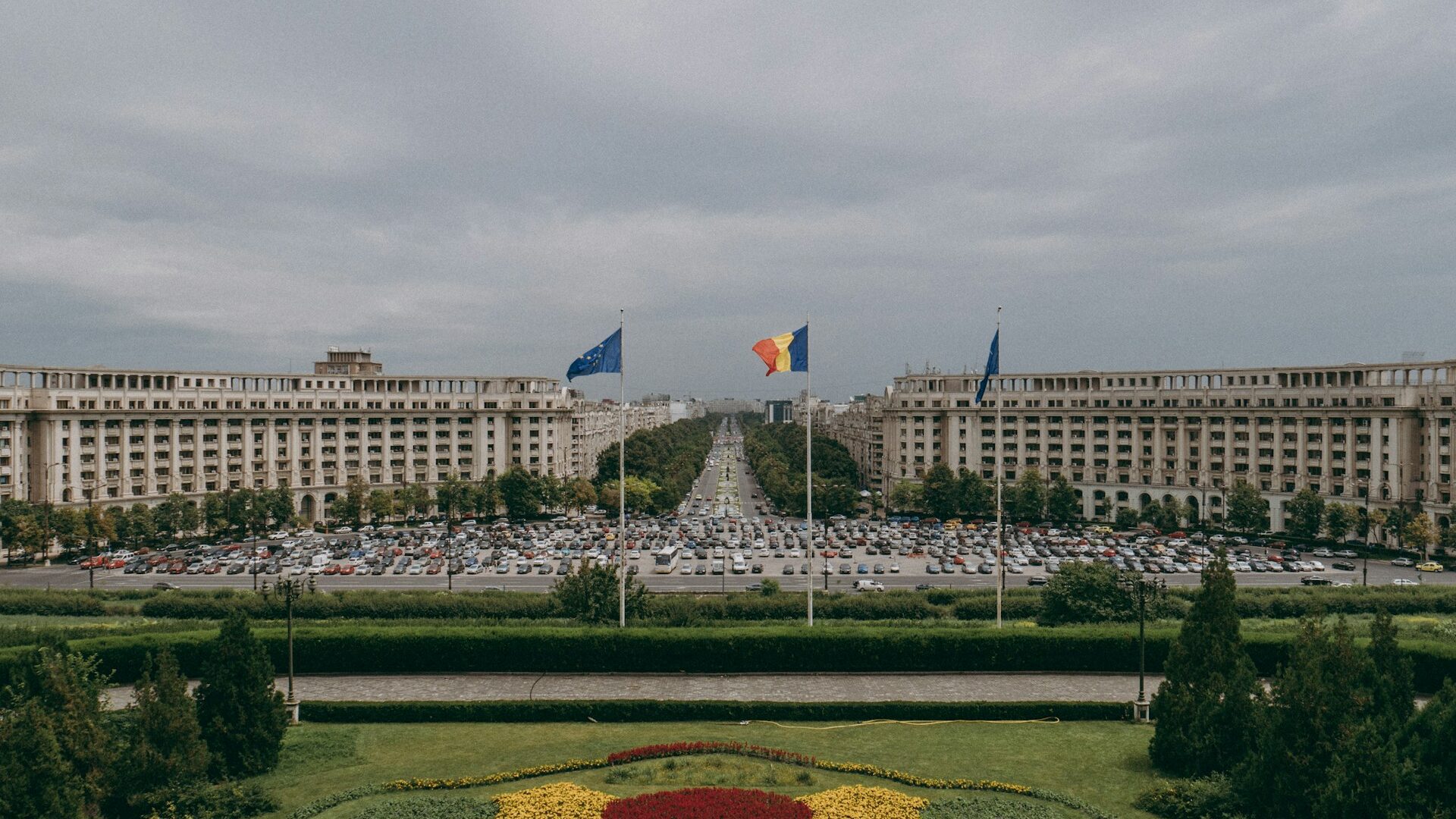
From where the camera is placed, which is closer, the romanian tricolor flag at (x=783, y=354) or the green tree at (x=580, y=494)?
the romanian tricolor flag at (x=783, y=354)

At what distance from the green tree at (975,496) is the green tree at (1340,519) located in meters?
30.3

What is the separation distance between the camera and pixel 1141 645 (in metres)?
29.8

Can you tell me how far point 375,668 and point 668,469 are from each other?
86305 millimetres

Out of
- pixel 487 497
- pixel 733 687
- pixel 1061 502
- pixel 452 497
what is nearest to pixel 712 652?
pixel 733 687

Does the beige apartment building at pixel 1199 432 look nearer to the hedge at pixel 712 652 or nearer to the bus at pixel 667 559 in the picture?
the bus at pixel 667 559

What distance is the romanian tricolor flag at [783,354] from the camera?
3591 cm

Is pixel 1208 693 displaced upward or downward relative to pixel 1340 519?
upward

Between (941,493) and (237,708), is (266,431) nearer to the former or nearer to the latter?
(941,493)

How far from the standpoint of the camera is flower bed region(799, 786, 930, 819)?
2036 centimetres

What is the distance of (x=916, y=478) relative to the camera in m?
108

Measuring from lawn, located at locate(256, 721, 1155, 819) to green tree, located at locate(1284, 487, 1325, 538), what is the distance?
63.8 meters

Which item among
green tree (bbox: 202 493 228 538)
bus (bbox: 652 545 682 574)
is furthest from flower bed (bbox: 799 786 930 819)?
green tree (bbox: 202 493 228 538)

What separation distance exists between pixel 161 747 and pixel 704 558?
182 feet

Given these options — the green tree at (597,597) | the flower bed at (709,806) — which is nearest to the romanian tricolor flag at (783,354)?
the green tree at (597,597)
